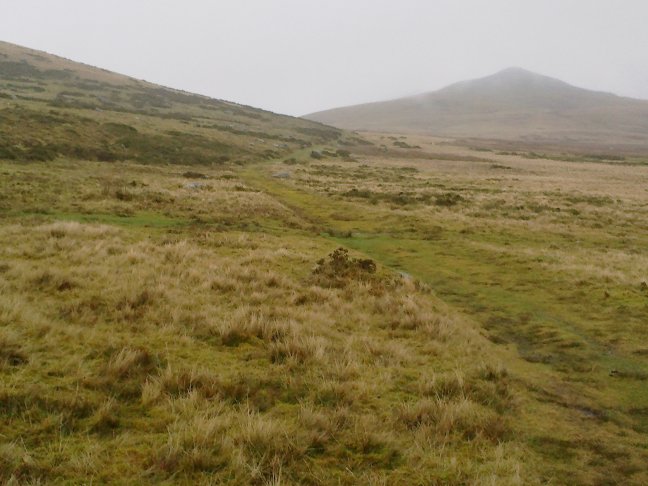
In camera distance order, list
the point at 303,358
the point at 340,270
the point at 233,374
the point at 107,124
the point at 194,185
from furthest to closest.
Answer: the point at 107,124, the point at 194,185, the point at 340,270, the point at 303,358, the point at 233,374

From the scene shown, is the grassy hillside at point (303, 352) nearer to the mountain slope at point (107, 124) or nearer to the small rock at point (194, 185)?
the small rock at point (194, 185)

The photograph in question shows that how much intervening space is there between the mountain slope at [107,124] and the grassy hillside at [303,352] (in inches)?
780

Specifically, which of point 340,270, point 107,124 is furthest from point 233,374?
point 107,124

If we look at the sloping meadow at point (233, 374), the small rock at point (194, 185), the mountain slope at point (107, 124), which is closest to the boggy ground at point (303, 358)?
the sloping meadow at point (233, 374)

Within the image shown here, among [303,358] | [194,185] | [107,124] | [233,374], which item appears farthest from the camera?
[107,124]

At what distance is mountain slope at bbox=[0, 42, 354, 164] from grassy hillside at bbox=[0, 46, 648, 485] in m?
19.8

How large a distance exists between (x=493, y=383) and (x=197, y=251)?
35.2 feet

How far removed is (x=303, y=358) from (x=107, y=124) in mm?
56093

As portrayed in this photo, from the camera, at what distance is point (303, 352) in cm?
861

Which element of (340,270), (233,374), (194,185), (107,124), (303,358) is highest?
(107,124)

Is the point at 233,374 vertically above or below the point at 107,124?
below

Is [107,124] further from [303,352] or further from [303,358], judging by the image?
[303,358]

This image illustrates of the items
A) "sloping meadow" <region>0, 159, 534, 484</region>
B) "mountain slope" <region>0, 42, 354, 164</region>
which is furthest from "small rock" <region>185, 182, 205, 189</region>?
"sloping meadow" <region>0, 159, 534, 484</region>

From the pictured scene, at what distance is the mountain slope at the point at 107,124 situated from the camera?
44094 mm
